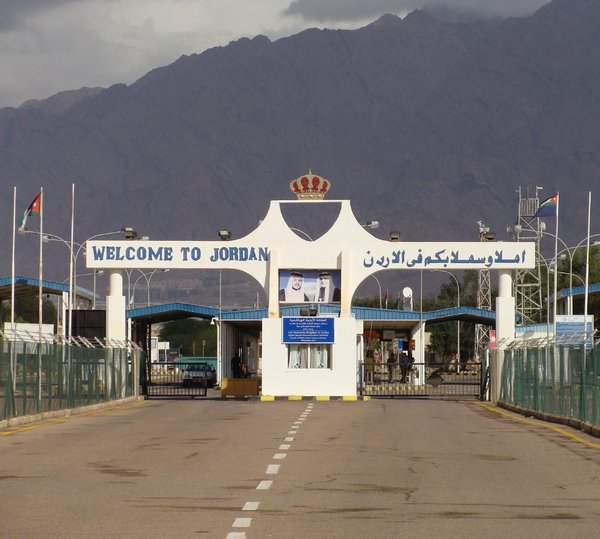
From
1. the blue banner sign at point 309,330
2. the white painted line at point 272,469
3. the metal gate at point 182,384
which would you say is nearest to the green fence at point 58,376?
the metal gate at point 182,384

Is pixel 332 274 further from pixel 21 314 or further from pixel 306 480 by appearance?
pixel 21 314

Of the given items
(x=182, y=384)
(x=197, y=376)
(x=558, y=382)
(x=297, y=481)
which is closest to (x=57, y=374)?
(x=558, y=382)

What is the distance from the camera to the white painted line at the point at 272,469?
17219 millimetres

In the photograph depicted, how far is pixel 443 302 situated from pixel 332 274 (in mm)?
134880

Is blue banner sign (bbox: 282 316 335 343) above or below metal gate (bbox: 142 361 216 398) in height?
above

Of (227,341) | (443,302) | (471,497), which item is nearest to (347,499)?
(471,497)

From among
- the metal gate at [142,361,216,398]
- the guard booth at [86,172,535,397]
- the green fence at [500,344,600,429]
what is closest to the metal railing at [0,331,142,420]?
the guard booth at [86,172,535,397]

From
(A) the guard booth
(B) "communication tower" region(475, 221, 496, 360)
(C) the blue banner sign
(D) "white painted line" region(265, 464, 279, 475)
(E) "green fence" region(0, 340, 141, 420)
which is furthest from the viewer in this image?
(B) "communication tower" region(475, 221, 496, 360)

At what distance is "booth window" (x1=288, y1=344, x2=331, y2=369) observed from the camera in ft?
157

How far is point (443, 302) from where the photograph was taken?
18262cm

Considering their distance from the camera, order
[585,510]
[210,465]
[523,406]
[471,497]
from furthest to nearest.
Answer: [523,406] → [210,465] → [471,497] → [585,510]

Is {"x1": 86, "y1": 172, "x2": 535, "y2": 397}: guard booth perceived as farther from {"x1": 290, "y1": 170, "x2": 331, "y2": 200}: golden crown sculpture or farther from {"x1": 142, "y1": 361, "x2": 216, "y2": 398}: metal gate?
{"x1": 142, "y1": 361, "x2": 216, "y2": 398}: metal gate

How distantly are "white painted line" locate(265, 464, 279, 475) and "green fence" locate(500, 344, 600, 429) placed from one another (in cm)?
1026

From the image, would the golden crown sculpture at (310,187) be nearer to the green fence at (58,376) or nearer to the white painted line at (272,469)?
the green fence at (58,376)
